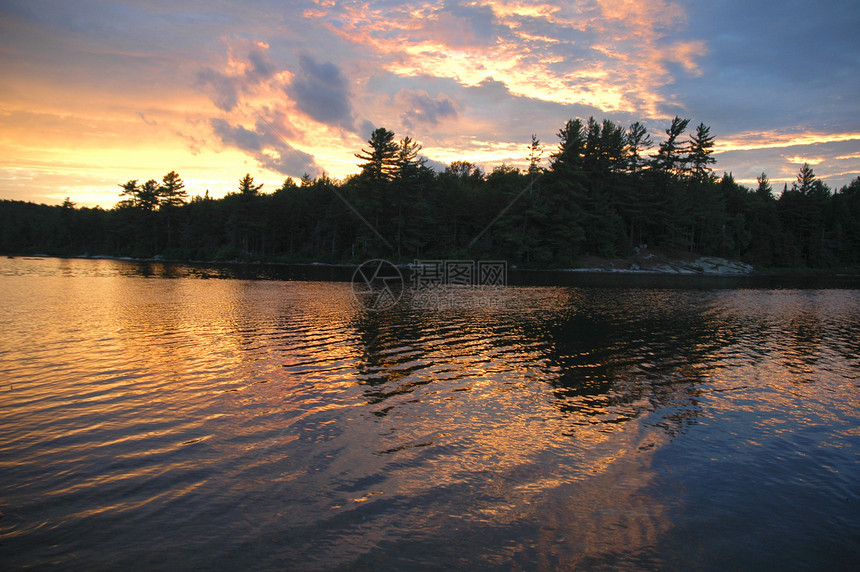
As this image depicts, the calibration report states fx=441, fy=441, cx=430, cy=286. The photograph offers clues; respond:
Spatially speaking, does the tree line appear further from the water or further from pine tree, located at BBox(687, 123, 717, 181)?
the water

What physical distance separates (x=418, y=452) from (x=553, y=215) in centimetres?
7942

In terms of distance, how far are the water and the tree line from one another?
66625mm

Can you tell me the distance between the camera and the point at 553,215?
83250mm

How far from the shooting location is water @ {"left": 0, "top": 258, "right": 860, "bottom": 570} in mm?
6371

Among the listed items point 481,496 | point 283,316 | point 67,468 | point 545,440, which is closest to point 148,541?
point 67,468

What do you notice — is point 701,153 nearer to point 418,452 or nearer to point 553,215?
point 553,215

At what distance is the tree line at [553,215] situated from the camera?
85438 mm

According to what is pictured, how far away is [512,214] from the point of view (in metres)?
85.0

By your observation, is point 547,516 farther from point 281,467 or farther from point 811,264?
point 811,264

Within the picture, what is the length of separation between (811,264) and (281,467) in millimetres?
126029

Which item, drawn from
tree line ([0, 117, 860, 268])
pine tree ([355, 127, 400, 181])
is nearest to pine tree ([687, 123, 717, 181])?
tree line ([0, 117, 860, 268])

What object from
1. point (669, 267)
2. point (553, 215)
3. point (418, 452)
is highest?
point (553, 215)

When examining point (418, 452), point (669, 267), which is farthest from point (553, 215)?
point (418, 452)

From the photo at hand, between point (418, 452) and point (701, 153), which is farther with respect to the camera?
point (701, 153)
